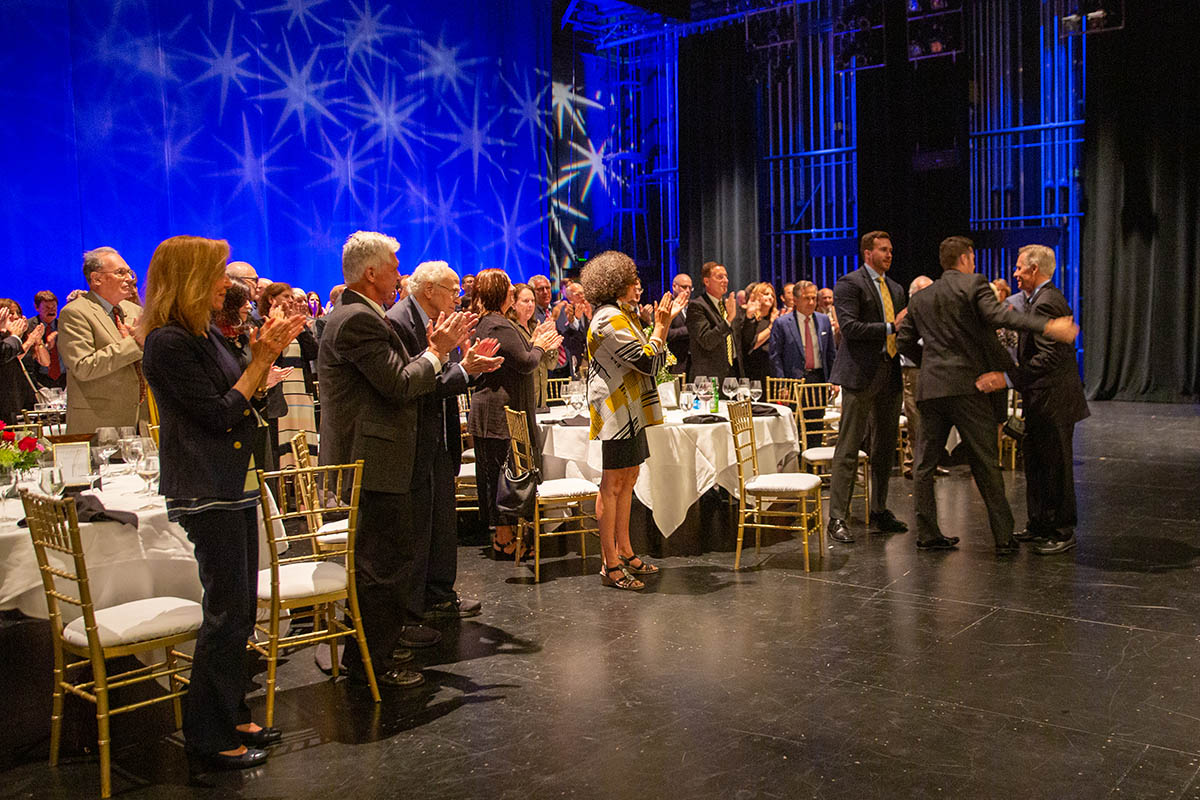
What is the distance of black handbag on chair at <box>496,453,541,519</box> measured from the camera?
5.32 meters

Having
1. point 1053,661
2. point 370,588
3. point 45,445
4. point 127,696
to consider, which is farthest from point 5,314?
point 1053,661

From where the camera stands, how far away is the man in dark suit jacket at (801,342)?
8.58 m

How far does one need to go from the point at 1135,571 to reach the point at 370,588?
3768 millimetres

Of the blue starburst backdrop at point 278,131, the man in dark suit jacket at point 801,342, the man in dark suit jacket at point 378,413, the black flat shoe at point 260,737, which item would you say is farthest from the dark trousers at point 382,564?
the blue starburst backdrop at point 278,131

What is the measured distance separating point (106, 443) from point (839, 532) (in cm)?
389

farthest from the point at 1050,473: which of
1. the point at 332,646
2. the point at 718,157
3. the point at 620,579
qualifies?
the point at 718,157

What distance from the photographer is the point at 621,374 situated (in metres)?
4.87

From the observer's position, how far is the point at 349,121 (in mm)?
10648

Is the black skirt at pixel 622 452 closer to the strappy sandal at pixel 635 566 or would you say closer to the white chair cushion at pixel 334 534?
the strappy sandal at pixel 635 566

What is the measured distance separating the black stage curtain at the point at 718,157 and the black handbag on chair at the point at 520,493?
9.70m

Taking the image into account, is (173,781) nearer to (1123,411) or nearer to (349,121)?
(349,121)

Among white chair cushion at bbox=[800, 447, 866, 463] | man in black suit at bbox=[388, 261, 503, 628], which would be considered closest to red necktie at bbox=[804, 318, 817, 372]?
white chair cushion at bbox=[800, 447, 866, 463]

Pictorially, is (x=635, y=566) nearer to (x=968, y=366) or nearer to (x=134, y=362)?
(x=968, y=366)

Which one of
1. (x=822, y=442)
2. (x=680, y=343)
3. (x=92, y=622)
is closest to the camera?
(x=92, y=622)
